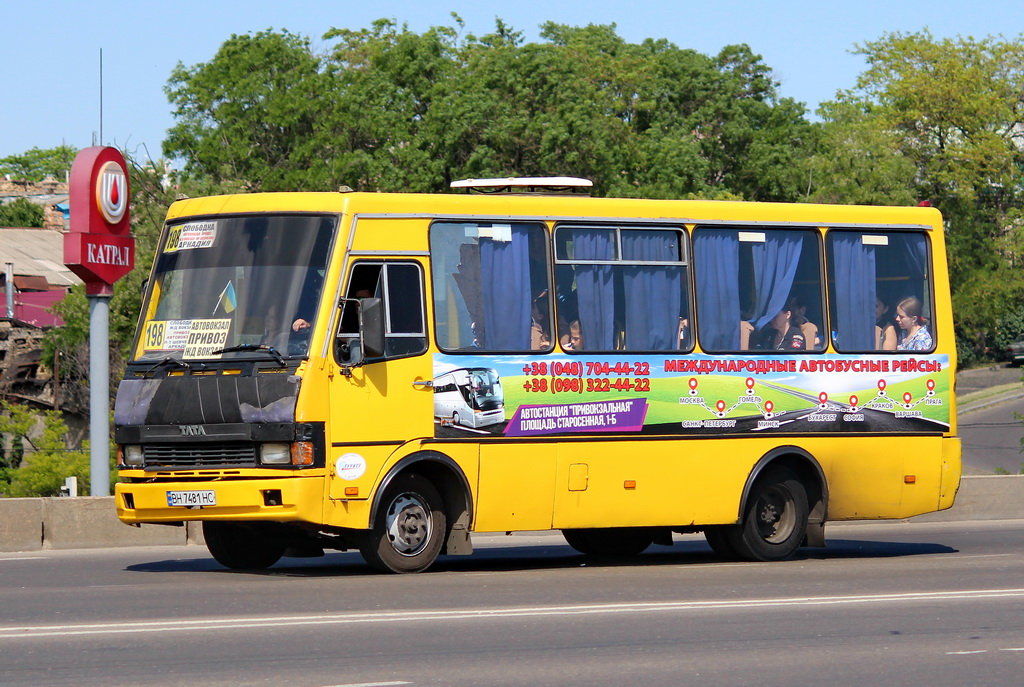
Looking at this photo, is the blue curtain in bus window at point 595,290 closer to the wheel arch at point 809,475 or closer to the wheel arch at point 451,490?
the wheel arch at point 451,490

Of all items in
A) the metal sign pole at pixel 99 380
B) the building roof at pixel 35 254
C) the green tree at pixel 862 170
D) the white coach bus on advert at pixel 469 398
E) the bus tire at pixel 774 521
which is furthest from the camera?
the building roof at pixel 35 254

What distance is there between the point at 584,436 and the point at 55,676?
668cm

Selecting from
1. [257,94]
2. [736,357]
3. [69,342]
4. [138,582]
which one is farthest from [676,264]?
[257,94]

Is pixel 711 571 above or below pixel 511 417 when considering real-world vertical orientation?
below

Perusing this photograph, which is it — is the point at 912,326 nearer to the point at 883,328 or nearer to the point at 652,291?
the point at 883,328

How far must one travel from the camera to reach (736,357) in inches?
574

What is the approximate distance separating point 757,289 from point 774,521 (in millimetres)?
2203

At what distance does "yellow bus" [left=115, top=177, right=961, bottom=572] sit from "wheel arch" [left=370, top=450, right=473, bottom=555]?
0.02 meters

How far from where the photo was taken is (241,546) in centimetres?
1369

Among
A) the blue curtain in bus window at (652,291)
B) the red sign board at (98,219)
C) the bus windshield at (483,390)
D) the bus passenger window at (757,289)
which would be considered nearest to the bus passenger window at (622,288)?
the blue curtain in bus window at (652,291)

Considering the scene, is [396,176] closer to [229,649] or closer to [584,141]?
[584,141]

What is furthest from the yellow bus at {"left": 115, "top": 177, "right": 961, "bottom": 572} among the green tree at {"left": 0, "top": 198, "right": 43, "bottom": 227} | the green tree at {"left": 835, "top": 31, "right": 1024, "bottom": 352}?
the green tree at {"left": 0, "top": 198, "right": 43, "bottom": 227}

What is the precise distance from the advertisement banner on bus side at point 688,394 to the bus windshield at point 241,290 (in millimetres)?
1323

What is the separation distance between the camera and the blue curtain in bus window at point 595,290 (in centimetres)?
1386
